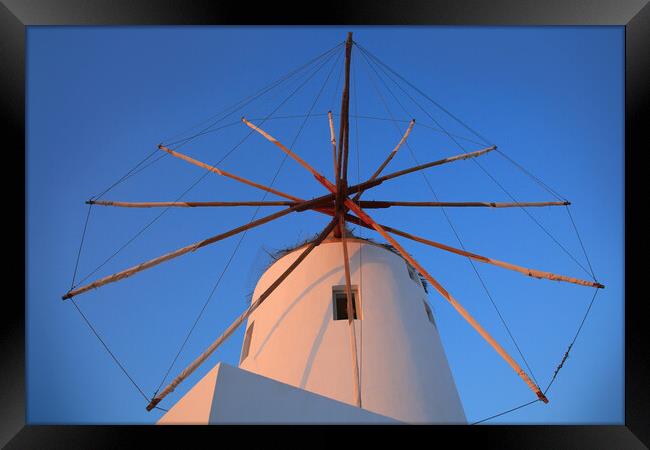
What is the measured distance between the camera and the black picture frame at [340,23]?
353 centimetres

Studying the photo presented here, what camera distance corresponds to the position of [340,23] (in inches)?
175

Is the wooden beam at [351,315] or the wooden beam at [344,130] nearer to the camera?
the wooden beam at [351,315]

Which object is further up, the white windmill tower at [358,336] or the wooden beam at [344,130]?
the wooden beam at [344,130]

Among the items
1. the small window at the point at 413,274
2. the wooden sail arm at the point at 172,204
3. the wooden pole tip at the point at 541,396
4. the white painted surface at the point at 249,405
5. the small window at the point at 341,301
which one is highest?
the wooden sail arm at the point at 172,204

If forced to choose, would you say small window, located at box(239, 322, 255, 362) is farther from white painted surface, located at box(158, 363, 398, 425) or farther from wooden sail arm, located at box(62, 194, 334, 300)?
white painted surface, located at box(158, 363, 398, 425)

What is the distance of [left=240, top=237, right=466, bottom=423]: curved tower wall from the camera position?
8102mm

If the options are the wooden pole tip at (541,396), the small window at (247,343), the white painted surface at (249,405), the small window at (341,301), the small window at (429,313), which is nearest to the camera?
the white painted surface at (249,405)

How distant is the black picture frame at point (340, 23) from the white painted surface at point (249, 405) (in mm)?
674

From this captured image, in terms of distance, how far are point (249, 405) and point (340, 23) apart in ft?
8.58

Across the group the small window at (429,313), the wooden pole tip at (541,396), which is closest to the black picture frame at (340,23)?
the wooden pole tip at (541,396)

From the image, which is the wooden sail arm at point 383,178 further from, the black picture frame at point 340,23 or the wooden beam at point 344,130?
the black picture frame at point 340,23

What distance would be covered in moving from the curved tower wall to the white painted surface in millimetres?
3255

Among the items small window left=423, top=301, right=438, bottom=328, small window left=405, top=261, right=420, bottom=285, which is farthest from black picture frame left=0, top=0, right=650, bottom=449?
small window left=405, top=261, right=420, bottom=285

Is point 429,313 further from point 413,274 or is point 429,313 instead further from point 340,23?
point 340,23
